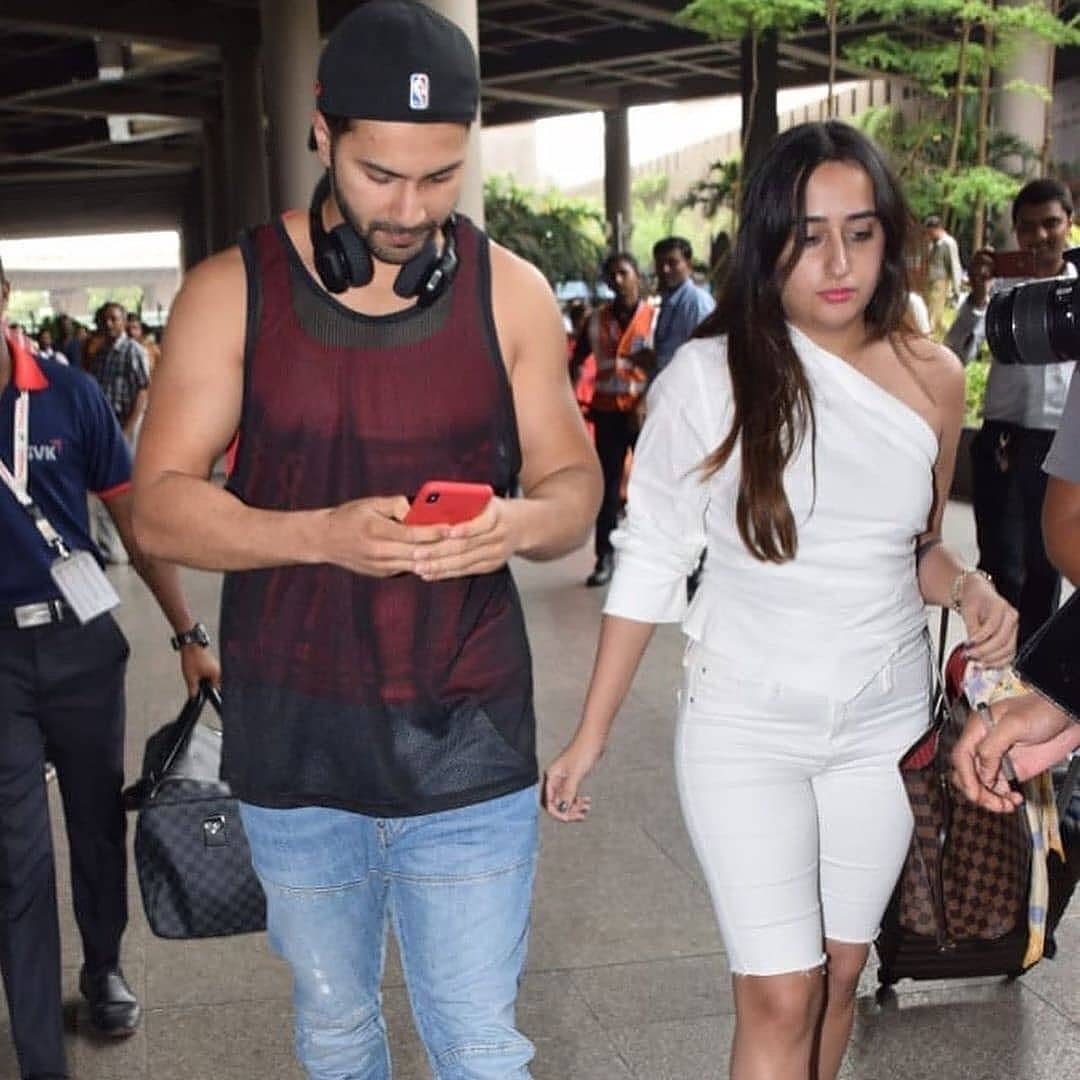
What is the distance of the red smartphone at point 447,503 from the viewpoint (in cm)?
192

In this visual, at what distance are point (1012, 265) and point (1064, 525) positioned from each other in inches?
60.8

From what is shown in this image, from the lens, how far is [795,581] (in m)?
2.57

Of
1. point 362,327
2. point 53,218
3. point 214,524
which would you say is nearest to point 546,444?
point 362,327

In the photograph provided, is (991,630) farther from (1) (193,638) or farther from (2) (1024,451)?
(2) (1024,451)

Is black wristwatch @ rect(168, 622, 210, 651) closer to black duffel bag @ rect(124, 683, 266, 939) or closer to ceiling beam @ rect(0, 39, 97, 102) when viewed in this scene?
black duffel bag @ rect(124, 683, 266, 939)

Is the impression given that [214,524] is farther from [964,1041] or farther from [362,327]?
[964,1041]

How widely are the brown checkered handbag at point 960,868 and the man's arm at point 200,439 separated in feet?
4.13

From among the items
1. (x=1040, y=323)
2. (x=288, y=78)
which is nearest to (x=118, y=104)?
(x=288, y=78)

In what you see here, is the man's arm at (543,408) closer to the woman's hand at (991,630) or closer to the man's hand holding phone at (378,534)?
the man's hand holding phone at (378,534)

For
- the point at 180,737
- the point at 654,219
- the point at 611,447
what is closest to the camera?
the point at 180,737

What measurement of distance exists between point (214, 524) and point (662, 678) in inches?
214

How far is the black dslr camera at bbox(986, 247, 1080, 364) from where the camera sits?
80.5 inches

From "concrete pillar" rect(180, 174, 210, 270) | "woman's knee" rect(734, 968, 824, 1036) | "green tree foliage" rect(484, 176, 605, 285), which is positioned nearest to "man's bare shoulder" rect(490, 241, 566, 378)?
"woman's knee" rect(734, 968, 824, 1036)

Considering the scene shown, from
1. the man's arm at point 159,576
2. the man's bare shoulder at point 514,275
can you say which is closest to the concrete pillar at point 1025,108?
the man's arm at point 159,576
